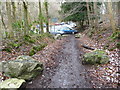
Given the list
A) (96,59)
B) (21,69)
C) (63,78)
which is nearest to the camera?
(21,69)

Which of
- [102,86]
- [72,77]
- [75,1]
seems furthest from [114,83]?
[75,1]

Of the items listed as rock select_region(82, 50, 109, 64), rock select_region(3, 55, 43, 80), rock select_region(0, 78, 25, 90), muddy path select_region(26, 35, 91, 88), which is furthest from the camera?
rock select_region(82, 50, 109, 64)

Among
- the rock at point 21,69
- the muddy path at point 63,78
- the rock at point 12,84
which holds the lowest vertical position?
the muddy path at point 63,78

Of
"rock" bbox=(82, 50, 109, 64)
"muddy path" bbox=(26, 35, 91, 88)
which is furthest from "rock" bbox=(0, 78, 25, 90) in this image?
"rock" bbox=(82, 50, 109, 64)

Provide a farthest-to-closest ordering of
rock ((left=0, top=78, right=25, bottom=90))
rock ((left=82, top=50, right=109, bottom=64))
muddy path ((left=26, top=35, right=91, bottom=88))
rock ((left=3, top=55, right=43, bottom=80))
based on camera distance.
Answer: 1. rock ((left=82, top=50, right=109, bottom=64))
2. rock ((left=3, top=55, right=43, bottom=80))
3. muddy path ((left=26, top=35, right=91, bottom=88))
4. rock ((left=0, top=78, right=25, bottom=90))

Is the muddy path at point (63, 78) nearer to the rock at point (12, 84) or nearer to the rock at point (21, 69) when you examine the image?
the rock at point (21, 69)

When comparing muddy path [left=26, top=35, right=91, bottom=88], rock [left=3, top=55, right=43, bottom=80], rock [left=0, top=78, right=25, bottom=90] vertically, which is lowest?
muddy path [left=26, top=35, right=91, bottom=88]

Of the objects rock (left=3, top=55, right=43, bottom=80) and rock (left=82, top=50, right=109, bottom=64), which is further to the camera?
rock (left=82, top=50, right=109, bottom=64)

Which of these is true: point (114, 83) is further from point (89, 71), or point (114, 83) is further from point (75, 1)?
point (75, 1)

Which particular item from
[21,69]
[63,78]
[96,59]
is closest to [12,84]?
[21,69]

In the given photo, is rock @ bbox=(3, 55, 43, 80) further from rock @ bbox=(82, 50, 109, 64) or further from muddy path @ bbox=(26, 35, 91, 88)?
rock @ bbox=(82, 50, 109, 64)

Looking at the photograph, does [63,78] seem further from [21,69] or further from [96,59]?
[96,59]

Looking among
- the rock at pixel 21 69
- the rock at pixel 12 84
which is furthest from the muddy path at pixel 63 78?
the rock at pixel 12 84

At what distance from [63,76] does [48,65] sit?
1324 millimetres
